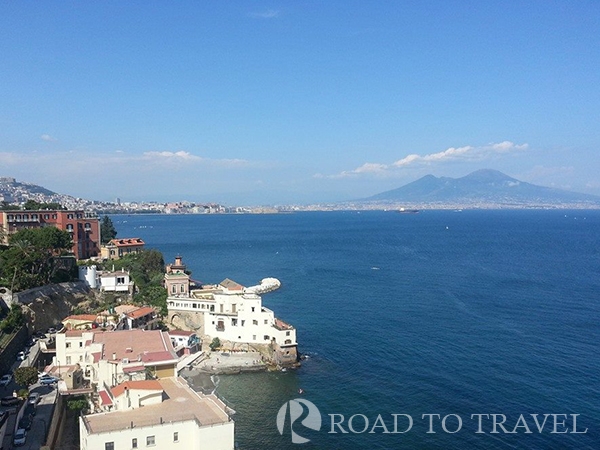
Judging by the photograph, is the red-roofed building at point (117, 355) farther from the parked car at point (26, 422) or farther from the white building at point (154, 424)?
the parked car at point (26, 422)

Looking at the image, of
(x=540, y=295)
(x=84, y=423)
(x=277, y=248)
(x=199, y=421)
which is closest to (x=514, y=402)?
(x=199, y=421)

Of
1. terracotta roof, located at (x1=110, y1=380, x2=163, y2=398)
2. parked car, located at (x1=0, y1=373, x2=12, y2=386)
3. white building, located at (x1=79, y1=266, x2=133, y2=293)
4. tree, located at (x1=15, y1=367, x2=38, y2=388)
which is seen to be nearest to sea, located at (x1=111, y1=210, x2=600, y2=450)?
terracotta roof, located at (x1=110, y1=380, x2=163, y2=398)

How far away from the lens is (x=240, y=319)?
29766mm

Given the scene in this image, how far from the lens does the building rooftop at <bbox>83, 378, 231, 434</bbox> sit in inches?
533

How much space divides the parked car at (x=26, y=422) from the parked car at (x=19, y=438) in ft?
1.90

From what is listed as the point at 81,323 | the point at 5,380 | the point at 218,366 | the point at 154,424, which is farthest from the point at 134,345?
the point at 81,323

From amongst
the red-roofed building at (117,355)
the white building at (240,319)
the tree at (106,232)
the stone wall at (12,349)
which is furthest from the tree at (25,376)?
the tree at (106,232)

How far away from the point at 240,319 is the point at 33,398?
13.5 metres

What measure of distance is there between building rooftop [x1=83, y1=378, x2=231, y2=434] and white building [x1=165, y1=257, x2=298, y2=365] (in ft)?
39.6

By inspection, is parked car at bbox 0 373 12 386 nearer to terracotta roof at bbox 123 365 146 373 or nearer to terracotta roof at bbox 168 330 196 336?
terracotta roof at bbox 123 365 146 373

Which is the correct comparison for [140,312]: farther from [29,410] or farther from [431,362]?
[431,362]

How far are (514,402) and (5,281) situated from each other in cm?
2689

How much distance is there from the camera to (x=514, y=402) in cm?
2209

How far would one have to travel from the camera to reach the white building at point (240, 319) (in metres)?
28.0
